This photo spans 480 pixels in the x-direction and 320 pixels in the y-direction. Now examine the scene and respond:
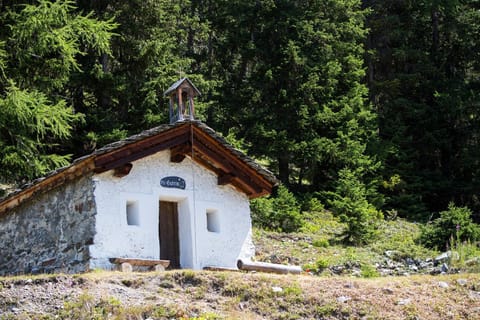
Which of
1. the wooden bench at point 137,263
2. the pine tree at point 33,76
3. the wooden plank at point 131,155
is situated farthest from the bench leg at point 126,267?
the pine tree at point 33,76

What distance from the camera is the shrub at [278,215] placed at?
92.6 feet

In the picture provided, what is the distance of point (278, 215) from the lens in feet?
93.1

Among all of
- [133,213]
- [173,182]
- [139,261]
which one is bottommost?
[139,261]

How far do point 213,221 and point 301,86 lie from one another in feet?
49.7

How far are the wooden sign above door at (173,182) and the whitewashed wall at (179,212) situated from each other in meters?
0.08

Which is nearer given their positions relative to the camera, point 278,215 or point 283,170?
point 278,215

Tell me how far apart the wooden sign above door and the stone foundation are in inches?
67.3

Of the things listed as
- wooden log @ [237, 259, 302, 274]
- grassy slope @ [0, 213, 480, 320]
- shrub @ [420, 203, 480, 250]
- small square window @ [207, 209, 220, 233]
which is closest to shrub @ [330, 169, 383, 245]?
shrub @ [420, 203, 480, 250]

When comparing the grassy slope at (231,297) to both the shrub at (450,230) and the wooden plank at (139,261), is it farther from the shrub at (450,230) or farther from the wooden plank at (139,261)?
the shrub at (450,230)

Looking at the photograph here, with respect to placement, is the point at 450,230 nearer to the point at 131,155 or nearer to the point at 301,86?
the point at 301,86

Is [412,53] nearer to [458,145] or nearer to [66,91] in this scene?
[458,145]

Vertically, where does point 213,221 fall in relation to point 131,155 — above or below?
below

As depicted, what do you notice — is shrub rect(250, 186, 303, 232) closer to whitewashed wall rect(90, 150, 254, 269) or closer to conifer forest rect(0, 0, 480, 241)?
conifer forest rect(0, 0, 480, 241)

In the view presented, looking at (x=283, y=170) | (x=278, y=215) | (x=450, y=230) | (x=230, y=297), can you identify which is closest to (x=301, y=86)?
(x=283, y=170)
